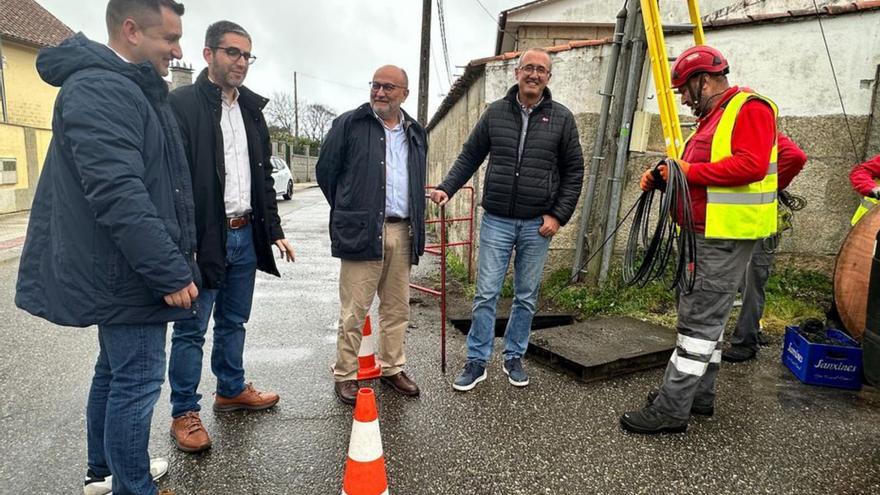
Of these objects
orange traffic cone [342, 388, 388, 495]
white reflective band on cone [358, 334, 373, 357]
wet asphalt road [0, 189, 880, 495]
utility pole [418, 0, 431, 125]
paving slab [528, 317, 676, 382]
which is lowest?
wet asphalt road [0, 189, 880, 495]

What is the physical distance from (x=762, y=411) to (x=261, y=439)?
305cm

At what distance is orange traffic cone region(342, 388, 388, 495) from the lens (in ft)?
6.32

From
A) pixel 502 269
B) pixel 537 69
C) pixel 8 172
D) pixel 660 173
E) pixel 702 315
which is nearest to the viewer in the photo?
pixel 702 315

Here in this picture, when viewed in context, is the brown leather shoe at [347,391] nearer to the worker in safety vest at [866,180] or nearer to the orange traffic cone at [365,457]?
the orange traffic cone at [365,457]

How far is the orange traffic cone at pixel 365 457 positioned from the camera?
1.93 metres

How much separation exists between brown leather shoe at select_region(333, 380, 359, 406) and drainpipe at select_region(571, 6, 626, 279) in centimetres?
297

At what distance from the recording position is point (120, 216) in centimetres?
164

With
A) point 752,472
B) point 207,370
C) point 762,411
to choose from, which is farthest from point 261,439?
point 762,411

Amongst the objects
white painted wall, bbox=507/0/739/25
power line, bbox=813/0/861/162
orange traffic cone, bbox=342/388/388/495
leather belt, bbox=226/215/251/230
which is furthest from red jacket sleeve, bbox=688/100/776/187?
white painted wall, bbox=507/0/739/25

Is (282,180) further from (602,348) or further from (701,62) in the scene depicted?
(701,62)

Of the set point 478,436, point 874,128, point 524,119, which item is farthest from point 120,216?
point 874,128

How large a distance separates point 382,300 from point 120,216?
1.86m

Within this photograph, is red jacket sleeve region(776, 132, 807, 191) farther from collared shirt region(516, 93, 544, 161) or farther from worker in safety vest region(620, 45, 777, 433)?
collared shirt region(516, 93, 544, 161)

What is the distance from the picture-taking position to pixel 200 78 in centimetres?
251
